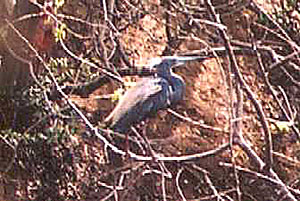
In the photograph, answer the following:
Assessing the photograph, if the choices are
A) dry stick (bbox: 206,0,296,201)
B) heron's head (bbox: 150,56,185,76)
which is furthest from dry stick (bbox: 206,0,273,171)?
heron's head (bbox: 150,56,185,76)

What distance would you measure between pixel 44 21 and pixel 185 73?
163 centimetres

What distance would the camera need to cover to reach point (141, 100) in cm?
453

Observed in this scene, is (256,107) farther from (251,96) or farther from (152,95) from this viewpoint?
(152,95)

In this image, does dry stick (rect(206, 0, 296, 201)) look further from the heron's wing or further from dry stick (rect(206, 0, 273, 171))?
the heron's wing

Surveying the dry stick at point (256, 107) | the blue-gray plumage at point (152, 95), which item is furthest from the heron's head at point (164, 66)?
the dry stick at point (256, 107)

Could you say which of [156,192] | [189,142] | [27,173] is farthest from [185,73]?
[27,173]

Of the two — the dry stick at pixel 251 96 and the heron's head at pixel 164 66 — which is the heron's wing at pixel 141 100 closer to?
the heron's head at pixel 164 66

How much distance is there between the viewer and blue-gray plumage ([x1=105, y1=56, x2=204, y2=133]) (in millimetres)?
4531

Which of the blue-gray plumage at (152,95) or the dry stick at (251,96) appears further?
the blue-gray plumage at (152,95)

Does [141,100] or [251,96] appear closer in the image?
[251,96]

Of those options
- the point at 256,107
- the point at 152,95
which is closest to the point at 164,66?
the point at 152,95

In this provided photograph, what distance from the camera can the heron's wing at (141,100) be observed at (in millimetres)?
4523

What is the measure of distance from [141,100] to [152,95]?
8 centimetres

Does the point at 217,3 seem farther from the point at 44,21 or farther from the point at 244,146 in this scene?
the point at 244,146
